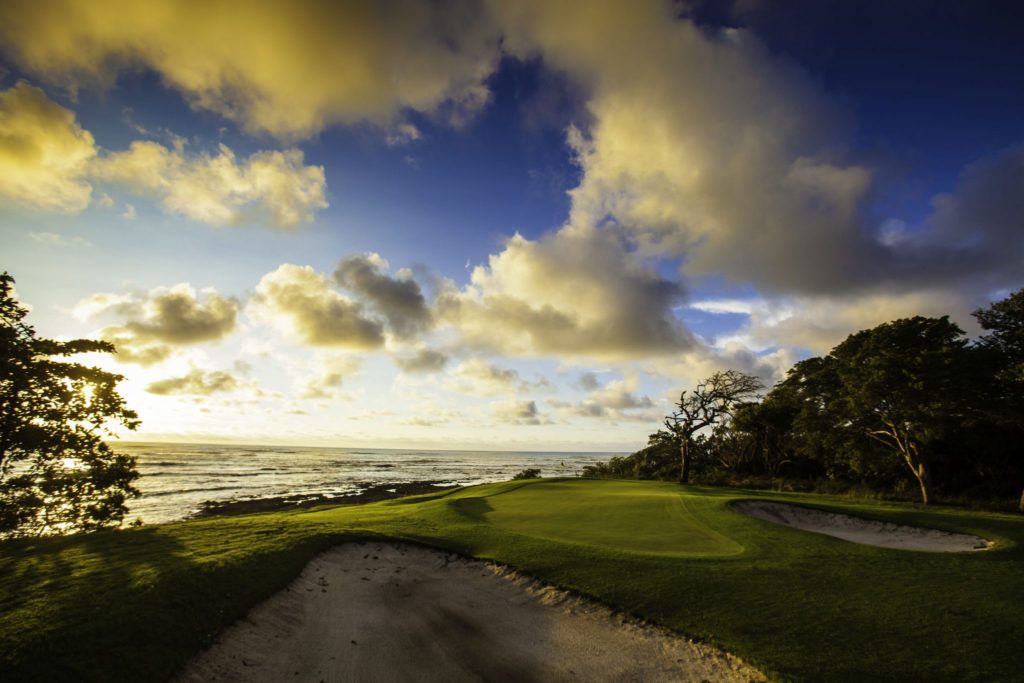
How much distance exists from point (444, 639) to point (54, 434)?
65.6 ft

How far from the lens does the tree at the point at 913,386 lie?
28062 mm

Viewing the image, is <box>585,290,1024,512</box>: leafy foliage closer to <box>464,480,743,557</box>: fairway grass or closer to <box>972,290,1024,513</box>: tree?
<box>972,290,1024,513</box>: tree

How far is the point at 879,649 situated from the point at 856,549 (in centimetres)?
800

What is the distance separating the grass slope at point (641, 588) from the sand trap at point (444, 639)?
55 cm

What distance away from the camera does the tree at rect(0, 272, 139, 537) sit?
18.2 m

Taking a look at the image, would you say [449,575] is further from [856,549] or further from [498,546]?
[856,549]

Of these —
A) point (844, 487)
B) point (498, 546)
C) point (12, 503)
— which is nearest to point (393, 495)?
point (12, 503)

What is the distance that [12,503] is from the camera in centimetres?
1886

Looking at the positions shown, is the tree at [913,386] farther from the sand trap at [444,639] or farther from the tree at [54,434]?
the tree at [54,434]

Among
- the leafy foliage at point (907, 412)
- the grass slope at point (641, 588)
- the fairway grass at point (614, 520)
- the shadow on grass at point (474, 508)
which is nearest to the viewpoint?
the grass slope at point (641, 588)

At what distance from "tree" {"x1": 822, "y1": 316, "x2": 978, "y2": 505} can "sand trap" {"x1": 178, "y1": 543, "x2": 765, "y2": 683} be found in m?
29.4

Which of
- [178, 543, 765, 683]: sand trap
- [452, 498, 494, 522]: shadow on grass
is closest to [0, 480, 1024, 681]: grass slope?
[178, 543, 765, 683]: sand trap

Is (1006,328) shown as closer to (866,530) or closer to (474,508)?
(866,530)

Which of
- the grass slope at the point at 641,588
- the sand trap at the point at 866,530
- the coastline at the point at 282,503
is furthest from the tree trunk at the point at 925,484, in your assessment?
the coastline at the point at 282,503
